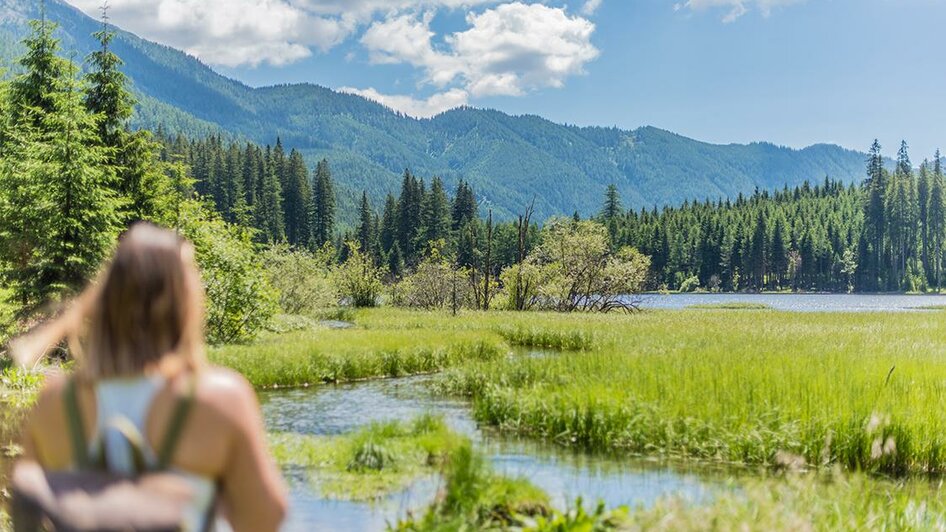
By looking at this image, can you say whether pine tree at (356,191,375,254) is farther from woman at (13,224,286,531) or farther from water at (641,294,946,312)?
woman at (13,224,286,531)

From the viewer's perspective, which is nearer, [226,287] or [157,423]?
[157,423]

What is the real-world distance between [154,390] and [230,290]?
28460 millimetres

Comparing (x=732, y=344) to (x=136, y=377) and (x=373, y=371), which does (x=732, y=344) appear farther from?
(x=136, y=377)

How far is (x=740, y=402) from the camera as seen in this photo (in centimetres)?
A: 1461

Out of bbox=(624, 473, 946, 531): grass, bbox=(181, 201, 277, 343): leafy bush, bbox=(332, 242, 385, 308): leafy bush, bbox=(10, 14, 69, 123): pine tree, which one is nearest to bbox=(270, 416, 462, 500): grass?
bbox=(624, 473, 946, 531): grass

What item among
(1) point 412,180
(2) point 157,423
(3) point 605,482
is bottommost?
(3) point 605,482

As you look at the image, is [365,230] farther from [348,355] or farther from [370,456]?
[370,456]

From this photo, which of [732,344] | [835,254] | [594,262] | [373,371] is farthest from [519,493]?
[835,254]

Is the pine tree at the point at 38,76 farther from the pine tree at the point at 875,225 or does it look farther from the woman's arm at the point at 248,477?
the pine tree at the point at 875,225

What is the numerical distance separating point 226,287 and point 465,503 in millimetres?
22874

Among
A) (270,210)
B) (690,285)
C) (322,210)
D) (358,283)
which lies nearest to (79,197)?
(358,283)

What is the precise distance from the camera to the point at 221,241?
30.1 meters

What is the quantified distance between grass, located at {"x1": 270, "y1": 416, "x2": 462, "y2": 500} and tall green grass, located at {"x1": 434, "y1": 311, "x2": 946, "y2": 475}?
3009 mm

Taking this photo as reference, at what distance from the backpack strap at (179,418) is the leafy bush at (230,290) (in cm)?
2781
